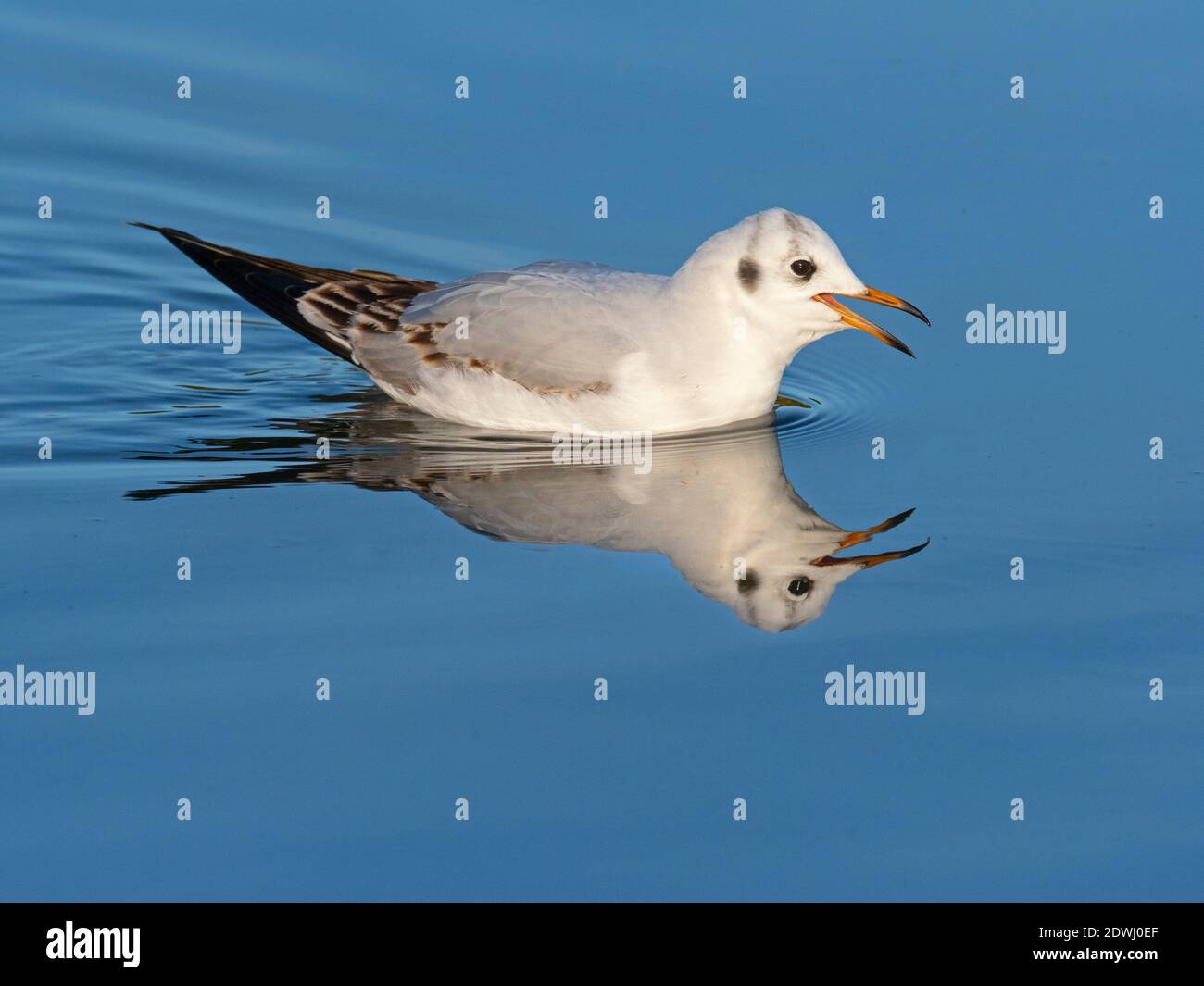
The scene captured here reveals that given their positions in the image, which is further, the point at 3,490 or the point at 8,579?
the point at 3,490

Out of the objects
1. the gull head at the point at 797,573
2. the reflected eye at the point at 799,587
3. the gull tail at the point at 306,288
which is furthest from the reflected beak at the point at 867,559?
the gull tail at the point at 306,288

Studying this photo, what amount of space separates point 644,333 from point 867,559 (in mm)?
1799

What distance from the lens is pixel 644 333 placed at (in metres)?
9.72

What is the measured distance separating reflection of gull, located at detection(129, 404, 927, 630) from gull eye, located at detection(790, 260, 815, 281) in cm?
88

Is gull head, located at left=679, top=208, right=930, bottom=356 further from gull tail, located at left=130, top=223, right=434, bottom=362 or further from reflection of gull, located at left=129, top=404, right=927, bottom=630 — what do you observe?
gull tail, located at left=130, top=223, right=434, bottom=362

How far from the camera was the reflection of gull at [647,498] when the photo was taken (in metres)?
8.52

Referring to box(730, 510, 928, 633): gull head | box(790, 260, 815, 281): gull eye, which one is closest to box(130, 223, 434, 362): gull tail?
box(790, 260, 815, 281): gull eye

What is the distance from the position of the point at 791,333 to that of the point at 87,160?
218 inches

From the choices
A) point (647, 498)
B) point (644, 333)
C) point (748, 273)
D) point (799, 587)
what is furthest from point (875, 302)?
point (799, 587)

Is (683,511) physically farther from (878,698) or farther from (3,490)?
(3,490)

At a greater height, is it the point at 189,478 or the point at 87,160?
the point at 87,160

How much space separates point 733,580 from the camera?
27.8 ft

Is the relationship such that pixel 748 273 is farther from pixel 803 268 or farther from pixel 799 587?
pixel 799 587

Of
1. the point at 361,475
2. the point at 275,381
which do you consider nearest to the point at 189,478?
the point at 361,475
